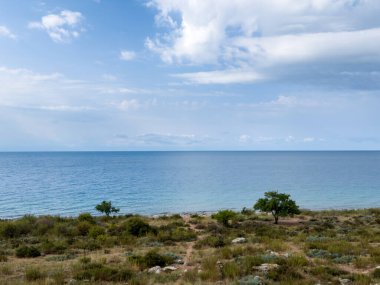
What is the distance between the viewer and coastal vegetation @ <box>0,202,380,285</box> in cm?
1123

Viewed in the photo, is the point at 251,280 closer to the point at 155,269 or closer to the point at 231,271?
the point at 231,271

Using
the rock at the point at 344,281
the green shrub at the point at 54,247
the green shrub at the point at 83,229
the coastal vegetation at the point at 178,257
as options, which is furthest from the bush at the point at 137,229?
the rock at the point at 344,281

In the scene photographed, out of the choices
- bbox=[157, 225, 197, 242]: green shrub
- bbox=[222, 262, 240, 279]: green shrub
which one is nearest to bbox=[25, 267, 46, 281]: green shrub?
bbox=[222, 262, 240, 279]: green shrub

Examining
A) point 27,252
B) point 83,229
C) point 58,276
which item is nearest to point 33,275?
point 58,276

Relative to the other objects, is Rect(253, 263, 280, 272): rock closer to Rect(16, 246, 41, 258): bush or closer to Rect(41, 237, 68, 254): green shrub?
Rect(41, 237, 68, 254): green shrub

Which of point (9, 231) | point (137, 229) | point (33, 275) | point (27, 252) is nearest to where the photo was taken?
point (33, 275)

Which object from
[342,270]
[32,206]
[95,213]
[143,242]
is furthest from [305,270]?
[32,206]

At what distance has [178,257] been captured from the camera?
1507 centimetres

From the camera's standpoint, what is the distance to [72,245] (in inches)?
741

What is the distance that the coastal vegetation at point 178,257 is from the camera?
11234 millimetres

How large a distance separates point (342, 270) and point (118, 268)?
780cm

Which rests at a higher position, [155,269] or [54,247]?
[155,269]

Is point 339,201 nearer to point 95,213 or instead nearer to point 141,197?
point 141,197

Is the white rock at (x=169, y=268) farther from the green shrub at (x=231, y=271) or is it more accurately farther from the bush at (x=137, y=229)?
the bush at (x=137, y=229)
